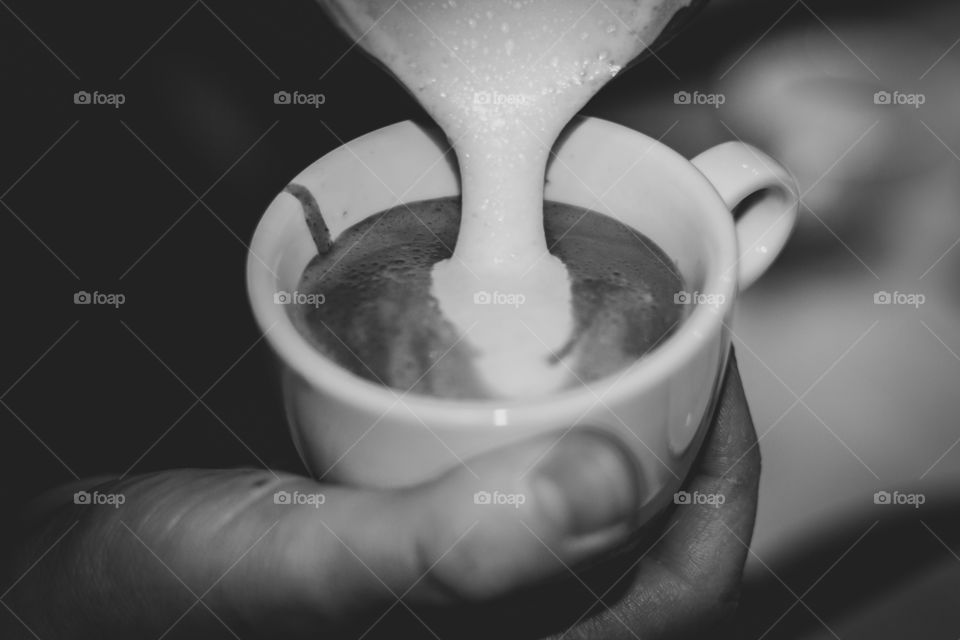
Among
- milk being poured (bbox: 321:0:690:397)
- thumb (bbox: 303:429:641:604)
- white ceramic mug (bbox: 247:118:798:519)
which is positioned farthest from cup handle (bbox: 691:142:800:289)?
thumb (bbox: 303:429:641:604)

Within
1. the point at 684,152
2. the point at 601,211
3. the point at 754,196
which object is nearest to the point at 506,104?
the point at 601,211

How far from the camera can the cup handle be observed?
2.29 feet

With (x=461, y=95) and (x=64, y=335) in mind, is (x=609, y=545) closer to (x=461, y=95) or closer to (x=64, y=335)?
(x=461, y=95)

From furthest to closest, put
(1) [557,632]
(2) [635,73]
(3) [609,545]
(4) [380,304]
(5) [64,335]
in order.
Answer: (2) [635,73]
(5) [64,335]
(1) [557,632]
(4) [380,304]
(3) [609,545]

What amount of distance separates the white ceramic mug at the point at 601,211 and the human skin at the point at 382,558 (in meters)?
0.02

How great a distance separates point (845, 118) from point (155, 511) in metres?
1.11

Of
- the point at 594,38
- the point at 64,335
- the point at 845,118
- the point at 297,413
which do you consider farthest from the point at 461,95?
the point at 845,118

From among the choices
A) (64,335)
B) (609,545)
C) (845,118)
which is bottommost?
(609,545)

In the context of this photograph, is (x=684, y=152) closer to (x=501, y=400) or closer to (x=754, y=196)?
(x=754, y=196)

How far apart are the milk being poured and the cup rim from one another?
63 millimetres

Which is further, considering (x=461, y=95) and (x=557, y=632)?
(x=557, y=632)

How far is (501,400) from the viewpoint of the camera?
1.93ft

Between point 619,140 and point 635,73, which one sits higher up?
point 635,73

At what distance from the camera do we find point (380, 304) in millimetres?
670
